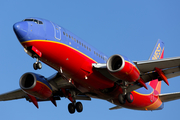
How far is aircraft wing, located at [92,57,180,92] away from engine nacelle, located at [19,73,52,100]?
665 centimetres

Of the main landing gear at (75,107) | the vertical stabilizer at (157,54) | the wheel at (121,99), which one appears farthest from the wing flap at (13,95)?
the vertical stabilizer at (157,54)

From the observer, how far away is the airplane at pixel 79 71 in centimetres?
2327

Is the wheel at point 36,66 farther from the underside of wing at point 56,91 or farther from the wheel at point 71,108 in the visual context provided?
the wheel at point 71,108

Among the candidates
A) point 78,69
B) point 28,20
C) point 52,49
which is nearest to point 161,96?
point 78,69

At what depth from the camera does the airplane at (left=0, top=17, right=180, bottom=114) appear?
23266 mm

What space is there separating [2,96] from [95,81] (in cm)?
1293

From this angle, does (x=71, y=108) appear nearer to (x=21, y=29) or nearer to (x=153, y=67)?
(x=153, y=67)

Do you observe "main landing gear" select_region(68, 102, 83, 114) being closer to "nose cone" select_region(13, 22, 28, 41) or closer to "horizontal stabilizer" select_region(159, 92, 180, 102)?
"horizontal stabilizer" select_region(159, 92, 180, 102)

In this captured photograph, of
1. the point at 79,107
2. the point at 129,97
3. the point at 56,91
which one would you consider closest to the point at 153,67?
the point at 129,97

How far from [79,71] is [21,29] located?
21.0 feet

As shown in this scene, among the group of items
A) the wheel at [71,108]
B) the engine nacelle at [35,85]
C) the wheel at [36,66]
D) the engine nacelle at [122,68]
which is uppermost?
the engine nacelle at [122,68]

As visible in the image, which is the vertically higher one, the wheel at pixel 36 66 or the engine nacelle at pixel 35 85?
the wheel at pixel 36 66

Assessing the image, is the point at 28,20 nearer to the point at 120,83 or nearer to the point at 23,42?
the point at 23,42

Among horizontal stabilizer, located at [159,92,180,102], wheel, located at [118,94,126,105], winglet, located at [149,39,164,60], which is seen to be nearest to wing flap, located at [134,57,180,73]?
wheel, located at [118,94,126,105]
